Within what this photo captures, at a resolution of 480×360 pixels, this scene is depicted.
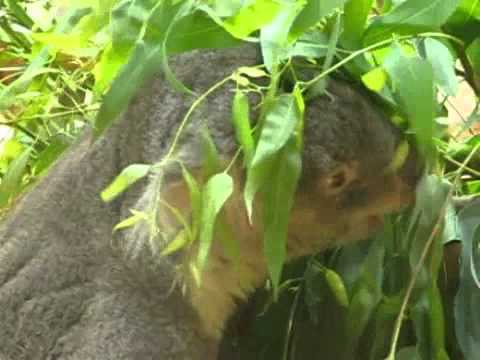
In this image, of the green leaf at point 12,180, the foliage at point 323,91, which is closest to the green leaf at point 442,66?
the foliage at point 323,91

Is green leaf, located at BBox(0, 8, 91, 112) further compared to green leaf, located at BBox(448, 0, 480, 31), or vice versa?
green leaf, located at BBox(0, 8, 91, 112)

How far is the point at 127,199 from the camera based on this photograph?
→ 4.38 feet

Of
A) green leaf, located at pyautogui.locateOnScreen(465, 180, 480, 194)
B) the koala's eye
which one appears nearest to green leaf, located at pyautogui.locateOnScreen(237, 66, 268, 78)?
the koala's eye

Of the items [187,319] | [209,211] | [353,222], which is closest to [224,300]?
[187,319]

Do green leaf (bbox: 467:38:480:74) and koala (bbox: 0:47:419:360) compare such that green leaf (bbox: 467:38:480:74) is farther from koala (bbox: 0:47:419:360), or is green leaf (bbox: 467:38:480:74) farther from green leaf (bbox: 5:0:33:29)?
green leaf (bbox: 5:0:33:29)

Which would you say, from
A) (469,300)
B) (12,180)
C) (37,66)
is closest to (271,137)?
(469,300)

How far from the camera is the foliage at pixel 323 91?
109cm

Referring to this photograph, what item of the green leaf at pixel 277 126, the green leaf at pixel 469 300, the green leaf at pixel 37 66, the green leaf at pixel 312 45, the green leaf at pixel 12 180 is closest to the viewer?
the green leaf at pixel 277 126

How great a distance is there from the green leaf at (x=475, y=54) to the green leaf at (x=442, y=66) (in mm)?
92

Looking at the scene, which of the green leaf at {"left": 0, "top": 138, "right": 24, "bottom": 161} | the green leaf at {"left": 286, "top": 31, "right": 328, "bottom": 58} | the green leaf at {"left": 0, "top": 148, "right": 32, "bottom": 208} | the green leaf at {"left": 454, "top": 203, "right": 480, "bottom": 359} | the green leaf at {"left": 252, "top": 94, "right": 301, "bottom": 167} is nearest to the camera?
the green leaf at {"left": 252, "top": 94, "right": 301, "bottom": 167}

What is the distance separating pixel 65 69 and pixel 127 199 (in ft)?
1.27

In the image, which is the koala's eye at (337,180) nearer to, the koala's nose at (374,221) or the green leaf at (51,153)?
the koala's nose at (374,221)

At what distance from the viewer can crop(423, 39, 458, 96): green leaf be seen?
115 cm

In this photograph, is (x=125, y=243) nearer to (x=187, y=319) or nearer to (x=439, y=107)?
(x=187, y=319)
